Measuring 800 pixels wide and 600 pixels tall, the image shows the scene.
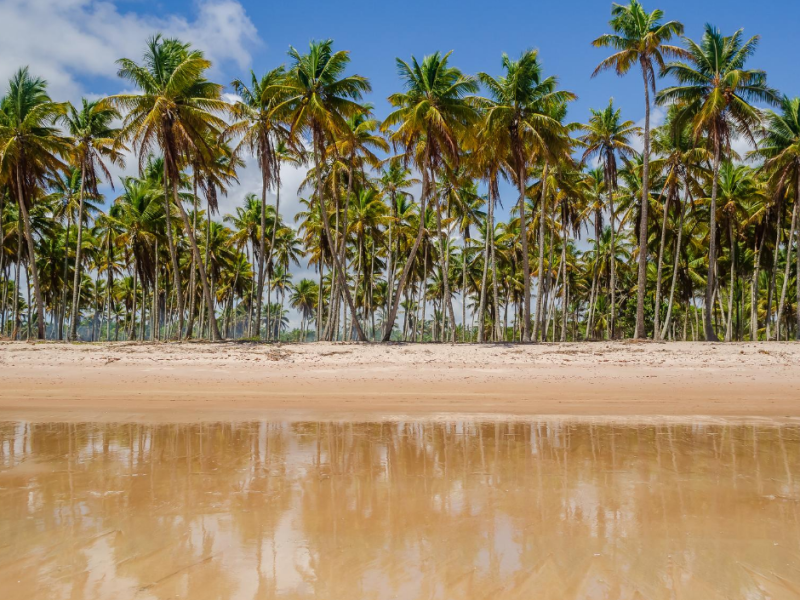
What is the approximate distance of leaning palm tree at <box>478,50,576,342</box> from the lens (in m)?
23.2

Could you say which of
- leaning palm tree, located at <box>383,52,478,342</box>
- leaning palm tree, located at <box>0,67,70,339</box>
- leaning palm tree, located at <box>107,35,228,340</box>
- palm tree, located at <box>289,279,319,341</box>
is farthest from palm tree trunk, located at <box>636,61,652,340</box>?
palm tree, located at <box>289,279,319,341</box>

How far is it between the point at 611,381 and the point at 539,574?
1235 cm

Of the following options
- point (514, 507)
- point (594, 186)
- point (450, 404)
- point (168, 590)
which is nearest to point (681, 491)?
point (514, 507)

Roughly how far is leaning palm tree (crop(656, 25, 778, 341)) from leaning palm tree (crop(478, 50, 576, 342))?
17.0 feet

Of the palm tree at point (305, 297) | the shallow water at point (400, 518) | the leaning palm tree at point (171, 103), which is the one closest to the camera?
the shallow water at point (400, 518)

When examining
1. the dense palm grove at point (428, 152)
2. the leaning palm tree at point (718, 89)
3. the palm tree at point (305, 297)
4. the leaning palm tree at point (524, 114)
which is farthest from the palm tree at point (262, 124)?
the palm tree at point (305, 297)

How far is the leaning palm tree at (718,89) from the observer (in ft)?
74.8

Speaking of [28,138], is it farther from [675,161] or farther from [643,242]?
[675,161]

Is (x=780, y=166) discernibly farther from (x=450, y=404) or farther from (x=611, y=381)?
(x=450, y=404)

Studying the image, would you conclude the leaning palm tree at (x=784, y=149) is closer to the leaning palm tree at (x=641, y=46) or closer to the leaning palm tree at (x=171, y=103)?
the leaning palm tree at (x=641, y=46)

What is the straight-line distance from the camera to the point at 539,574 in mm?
3662

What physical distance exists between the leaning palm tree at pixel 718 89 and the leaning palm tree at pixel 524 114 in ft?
17.0

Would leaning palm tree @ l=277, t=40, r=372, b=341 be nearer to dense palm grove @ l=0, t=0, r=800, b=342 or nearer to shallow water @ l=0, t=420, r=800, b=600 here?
dense palm grove @ l=0, t=0, r=800, b=342

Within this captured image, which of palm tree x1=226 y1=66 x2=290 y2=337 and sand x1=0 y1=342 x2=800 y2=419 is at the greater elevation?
palm tree x1=226 y1=66 x2=290 y2=337
